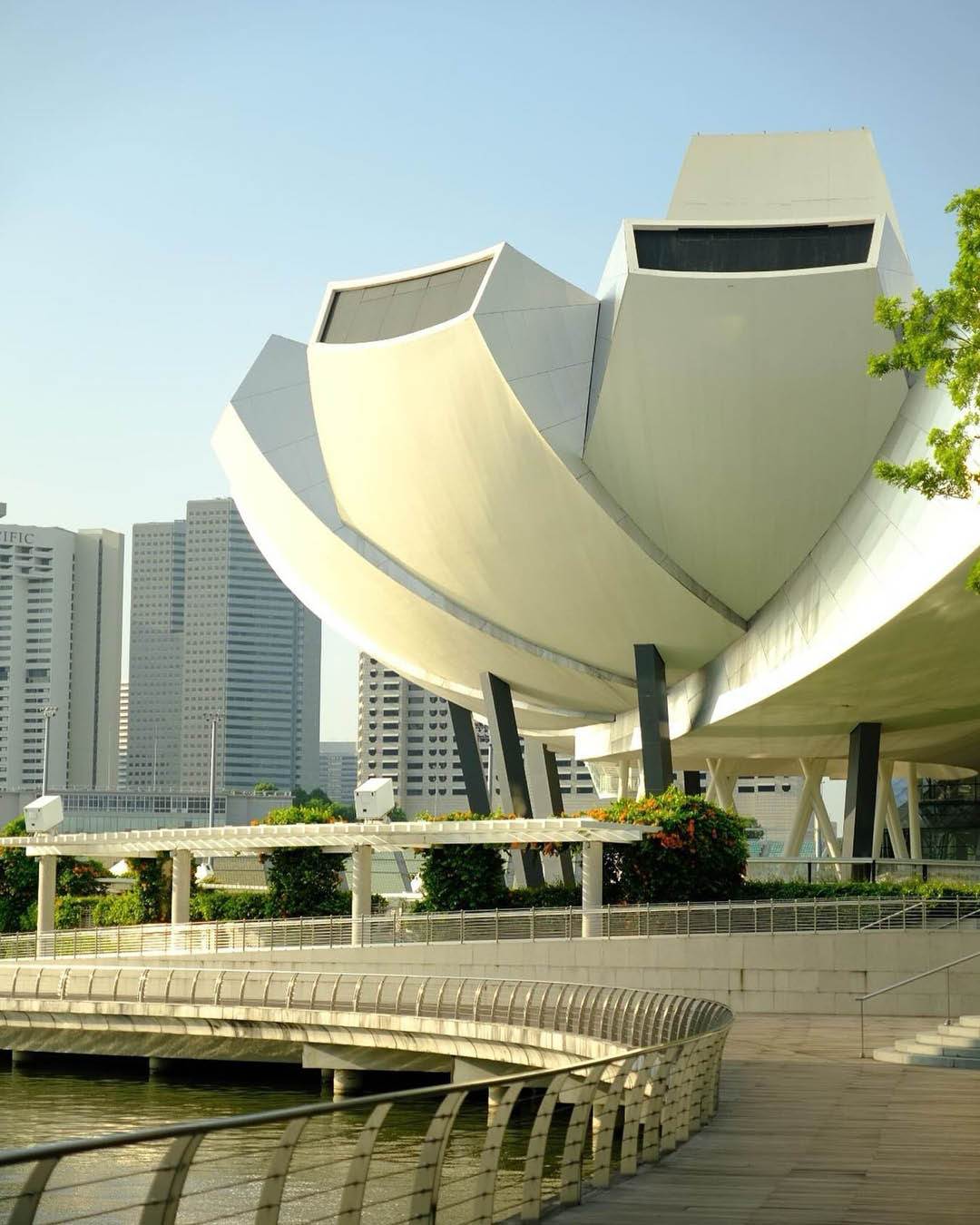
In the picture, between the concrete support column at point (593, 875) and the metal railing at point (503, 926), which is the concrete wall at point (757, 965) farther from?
the concrete support column at point (593, 875)

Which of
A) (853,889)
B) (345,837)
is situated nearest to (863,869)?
(853,889)

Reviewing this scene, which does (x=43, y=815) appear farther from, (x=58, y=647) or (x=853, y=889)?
(x=58, y=647)

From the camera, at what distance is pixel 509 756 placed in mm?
47625

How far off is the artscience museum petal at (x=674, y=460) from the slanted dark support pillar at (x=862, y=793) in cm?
83

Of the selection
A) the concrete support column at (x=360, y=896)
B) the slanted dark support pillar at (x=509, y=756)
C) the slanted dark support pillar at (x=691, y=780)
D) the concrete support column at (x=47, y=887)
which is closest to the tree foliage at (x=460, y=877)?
the concrete support column at (x=360, y=896)

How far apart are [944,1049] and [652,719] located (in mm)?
22195

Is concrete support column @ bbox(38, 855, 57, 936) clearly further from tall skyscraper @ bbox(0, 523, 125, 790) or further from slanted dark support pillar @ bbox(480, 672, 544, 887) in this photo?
tall skyscraper @ bbox(0, 523, 125, 790)

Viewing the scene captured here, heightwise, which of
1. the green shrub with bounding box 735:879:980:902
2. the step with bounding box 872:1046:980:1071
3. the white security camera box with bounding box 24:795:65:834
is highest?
the white security camera box with bounding box 24:795:65:834

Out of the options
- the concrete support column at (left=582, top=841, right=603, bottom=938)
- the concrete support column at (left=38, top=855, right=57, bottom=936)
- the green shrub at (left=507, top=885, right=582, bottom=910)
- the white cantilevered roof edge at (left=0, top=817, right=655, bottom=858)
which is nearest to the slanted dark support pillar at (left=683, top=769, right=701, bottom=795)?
the green shrub at (left=507, top=885, right=582, bottom=910)

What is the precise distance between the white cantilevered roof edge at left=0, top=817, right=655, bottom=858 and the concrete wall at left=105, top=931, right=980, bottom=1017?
3081 millimetres

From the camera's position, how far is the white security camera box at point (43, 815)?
43.0 m

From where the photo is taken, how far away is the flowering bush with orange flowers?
119ft

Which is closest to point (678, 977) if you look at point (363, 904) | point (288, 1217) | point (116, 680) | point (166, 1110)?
point (363, 904)

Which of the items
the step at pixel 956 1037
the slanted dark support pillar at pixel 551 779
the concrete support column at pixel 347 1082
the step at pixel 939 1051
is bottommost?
the concrete support column at pixel 347 1082
